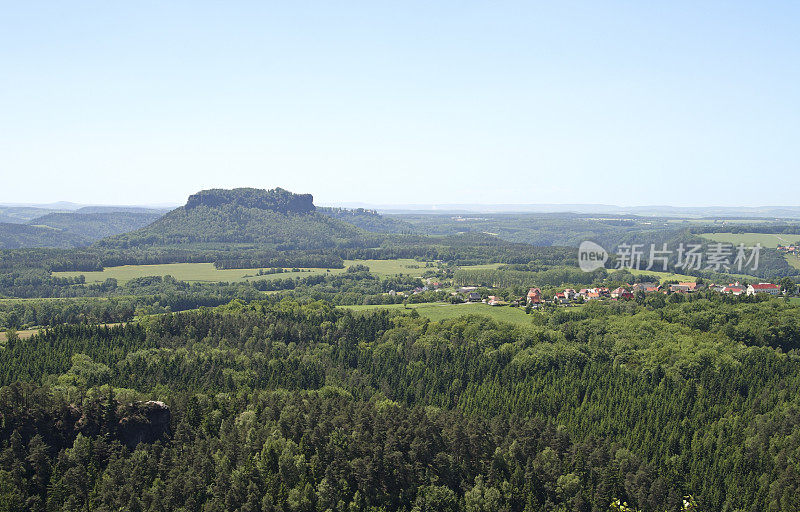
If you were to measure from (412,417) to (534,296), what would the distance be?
92998mm

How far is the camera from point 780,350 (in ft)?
365

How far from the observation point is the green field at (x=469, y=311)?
14062 cm

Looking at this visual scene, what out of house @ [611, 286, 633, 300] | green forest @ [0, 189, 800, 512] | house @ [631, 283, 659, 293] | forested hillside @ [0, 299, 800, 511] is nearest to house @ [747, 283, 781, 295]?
house @ [631, 283, 659, 293]

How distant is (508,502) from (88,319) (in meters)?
109

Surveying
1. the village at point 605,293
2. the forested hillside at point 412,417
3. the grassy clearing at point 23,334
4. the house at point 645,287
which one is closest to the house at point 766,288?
the village at point 605,293

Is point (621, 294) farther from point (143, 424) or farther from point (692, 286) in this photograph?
point (143, 424)

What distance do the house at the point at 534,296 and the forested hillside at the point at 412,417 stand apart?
1408 inches

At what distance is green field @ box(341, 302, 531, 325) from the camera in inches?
5536

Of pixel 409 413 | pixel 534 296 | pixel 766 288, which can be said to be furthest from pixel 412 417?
pixel 766 288

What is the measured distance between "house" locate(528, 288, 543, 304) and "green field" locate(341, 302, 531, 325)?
1029 centimetres

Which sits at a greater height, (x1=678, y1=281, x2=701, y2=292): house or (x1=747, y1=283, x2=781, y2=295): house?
(x1=747, y1=283, x2=781, y2=295): house

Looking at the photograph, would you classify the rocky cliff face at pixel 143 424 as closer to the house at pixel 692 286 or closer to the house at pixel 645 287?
the house at pixel 645 287

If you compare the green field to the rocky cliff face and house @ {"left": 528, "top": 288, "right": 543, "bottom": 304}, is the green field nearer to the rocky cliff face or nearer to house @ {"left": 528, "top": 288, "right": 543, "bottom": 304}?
house @ {"left": 528, "top": 288, "right": 543, "bottom": 304}

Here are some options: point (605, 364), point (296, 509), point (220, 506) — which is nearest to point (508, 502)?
point (296, 509)
